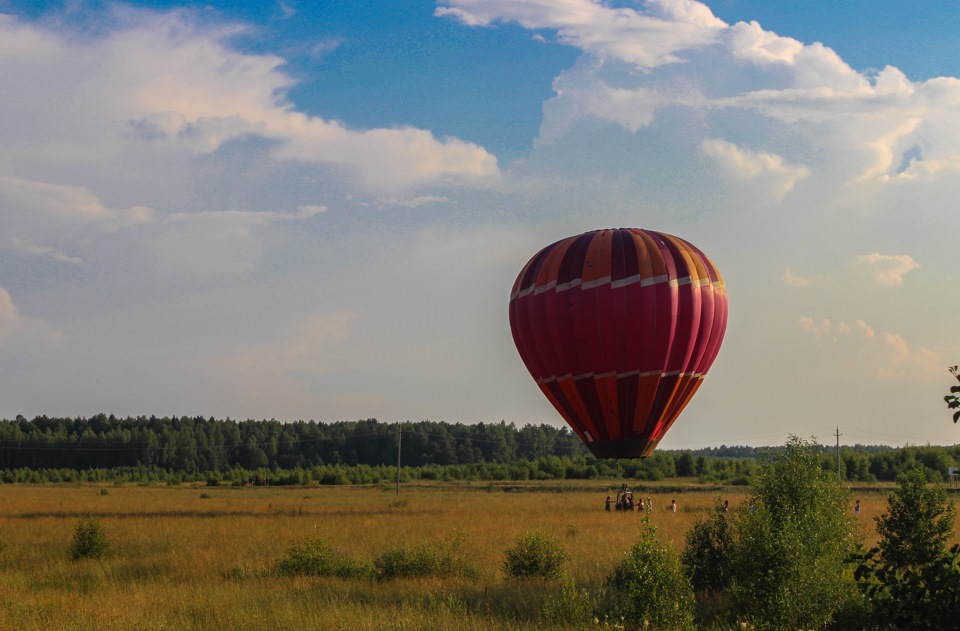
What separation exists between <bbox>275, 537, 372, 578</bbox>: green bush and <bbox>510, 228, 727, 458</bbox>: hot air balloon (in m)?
8.75

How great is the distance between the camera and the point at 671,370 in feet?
95.2

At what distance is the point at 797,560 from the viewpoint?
16406 millimetres

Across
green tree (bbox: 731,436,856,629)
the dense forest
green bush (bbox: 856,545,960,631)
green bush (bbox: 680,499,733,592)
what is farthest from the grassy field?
the dense forest

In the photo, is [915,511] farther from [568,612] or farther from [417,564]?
[417,564]

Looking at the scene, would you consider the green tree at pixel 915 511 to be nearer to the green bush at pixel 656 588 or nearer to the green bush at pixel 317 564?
the green bush at pixel 656 588

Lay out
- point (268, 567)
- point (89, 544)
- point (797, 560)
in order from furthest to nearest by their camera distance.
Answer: point (89, 544)
point (268, 567)
point (797, 560)

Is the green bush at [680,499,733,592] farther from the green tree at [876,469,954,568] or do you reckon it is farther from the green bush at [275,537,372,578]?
the green bush at [275,537,372,578]

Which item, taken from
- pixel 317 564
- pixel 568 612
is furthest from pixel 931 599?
pixel 317 564

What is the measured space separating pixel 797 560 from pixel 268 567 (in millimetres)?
16260

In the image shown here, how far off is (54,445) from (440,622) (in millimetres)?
184248

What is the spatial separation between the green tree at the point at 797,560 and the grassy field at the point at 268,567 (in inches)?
64.1

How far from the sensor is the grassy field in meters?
18.5

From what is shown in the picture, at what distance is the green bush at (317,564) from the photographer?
2577 cm

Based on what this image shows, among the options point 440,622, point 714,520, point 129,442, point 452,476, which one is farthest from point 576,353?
point 129,442
